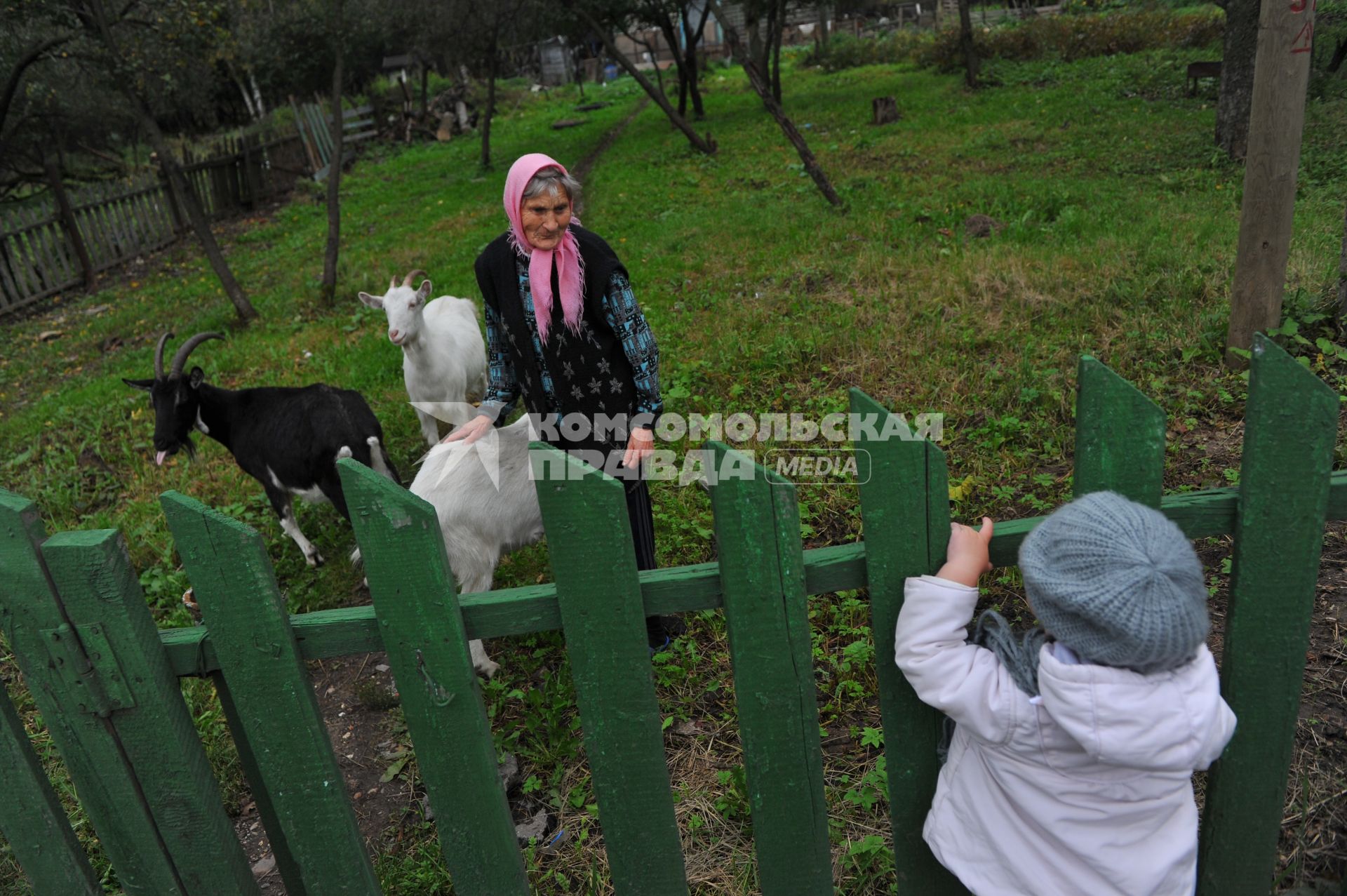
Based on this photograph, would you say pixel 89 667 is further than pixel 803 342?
No

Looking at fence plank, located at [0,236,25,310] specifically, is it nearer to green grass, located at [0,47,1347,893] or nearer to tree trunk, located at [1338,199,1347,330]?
green grass, located at [0,47,1347,893]

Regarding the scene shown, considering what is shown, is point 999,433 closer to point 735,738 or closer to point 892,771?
point 735,738

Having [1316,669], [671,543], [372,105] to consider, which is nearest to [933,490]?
[1316,669]

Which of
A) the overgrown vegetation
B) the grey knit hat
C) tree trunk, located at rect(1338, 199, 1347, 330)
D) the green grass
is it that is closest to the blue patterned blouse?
the green grass

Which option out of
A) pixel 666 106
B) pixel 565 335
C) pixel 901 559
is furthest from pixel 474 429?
pixel 666 106

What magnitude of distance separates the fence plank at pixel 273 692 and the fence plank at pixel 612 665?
530 millimetres

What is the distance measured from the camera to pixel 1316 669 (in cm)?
274

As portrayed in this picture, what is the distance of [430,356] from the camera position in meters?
5.50

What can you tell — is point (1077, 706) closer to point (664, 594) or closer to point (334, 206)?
point (664, 594)

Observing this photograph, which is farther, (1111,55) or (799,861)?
(1111,55)

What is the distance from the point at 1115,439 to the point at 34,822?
93.5 inches

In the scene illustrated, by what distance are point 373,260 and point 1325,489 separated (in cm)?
1096

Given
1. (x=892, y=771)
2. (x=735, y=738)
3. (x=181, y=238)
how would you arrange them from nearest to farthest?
1. (x=892, y=771)
2. (x=735, y=738)
3. (x=181, y=238)

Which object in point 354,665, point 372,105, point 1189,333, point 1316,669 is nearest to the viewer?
point 1316,669
